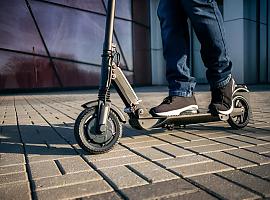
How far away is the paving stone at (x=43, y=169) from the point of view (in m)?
1.68

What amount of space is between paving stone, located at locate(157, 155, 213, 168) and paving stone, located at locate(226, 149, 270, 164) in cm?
23

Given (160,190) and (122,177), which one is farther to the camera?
(122,177)

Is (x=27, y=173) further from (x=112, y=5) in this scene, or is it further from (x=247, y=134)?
(x=247, y=134)

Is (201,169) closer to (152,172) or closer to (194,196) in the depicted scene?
(152,172)

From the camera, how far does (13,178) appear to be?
1.64m

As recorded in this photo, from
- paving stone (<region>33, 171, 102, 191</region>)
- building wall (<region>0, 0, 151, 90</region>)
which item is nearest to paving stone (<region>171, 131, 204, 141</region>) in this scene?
paving stone (<region>33, 171, 102, 191</region>)

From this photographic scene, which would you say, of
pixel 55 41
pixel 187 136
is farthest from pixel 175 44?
pixel 55 41

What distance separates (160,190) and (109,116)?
0.81 m

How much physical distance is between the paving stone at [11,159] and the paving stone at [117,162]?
0.50 metres

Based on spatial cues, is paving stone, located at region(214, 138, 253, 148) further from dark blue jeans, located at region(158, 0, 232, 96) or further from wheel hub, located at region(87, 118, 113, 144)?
wheel hub, located at region(87, 118, 113, 144)

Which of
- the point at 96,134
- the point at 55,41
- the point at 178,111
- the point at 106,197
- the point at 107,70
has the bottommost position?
the point at 106,197

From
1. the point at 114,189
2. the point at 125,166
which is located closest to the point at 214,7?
the point at 125,166

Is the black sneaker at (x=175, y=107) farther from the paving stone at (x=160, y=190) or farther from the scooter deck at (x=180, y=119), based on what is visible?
the paving stone at (x=160, y=190)

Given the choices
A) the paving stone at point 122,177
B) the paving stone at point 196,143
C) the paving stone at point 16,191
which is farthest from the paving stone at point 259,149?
the paving stone at point 16,191
